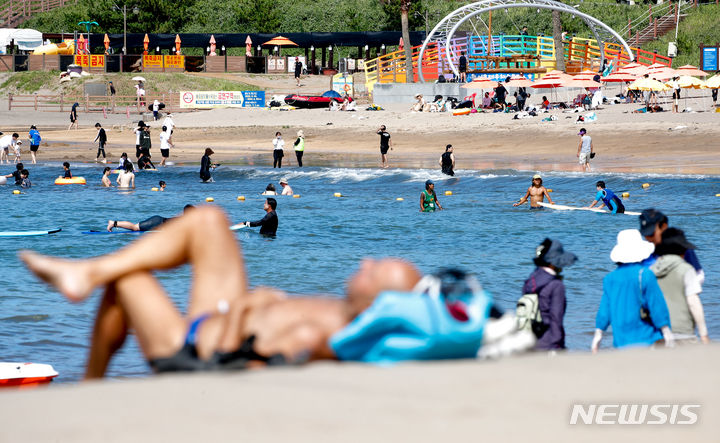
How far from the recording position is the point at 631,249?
252 inches

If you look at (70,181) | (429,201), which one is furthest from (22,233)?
(70,181)

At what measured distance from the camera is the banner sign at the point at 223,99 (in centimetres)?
5197

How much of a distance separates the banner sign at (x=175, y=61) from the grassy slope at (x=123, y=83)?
72.6 inches

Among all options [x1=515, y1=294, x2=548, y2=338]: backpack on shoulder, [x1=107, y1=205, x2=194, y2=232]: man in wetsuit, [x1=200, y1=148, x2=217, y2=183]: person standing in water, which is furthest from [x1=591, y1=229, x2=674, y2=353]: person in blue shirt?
[x1=200, y1=148, x2=217, y2=183]: person standing in water

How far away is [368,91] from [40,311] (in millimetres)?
43073

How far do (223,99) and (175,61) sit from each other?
1008cm

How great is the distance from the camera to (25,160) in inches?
1447

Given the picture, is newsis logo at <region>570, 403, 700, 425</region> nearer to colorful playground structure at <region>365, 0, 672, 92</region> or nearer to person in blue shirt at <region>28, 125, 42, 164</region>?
person in blue shirt at <region>28, 125, 42, 164</region>

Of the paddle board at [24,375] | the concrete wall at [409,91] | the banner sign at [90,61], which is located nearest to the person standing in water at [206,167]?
the concrete wall at [409,91]

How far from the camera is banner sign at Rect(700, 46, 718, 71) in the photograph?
44812 millimetres

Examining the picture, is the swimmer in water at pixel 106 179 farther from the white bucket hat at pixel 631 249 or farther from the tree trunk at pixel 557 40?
the tree trunk at pixel 557 40

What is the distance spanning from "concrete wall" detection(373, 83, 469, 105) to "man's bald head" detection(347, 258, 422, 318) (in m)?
43.4

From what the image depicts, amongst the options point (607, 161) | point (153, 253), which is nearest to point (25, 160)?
point (607, 161)

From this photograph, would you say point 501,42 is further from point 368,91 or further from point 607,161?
point 607,161
